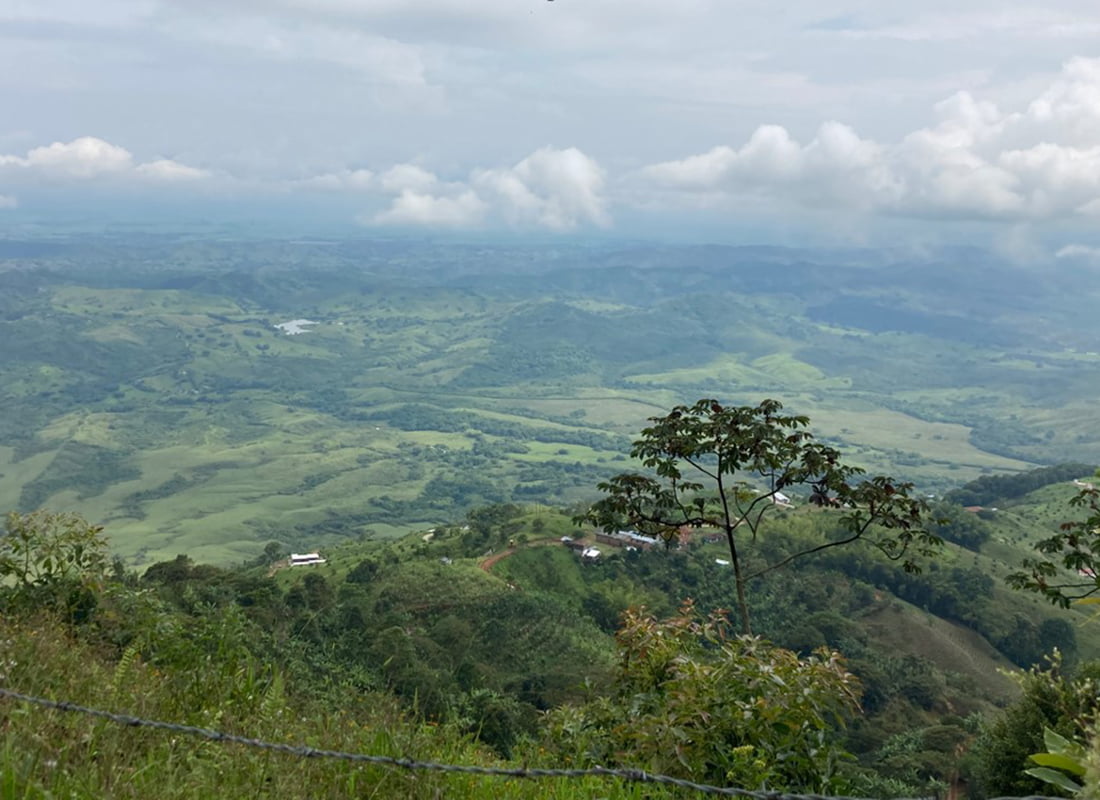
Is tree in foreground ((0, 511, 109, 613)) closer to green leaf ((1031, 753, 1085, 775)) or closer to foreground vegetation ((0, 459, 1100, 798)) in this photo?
foreground vegetation ((0, 459, 1100, 798))

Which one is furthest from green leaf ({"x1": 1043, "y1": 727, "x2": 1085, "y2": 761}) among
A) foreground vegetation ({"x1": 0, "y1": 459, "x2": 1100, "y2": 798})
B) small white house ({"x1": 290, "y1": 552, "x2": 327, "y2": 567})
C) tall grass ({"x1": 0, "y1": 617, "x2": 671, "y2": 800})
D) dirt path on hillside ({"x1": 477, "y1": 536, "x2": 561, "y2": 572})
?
small white house ({"x1": 290, "y1": 552, "x2": 327, "y2": 567})

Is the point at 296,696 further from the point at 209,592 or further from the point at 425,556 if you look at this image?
the point at 425,556

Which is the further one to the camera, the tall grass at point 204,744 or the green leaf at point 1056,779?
the tall grass at point 204,744

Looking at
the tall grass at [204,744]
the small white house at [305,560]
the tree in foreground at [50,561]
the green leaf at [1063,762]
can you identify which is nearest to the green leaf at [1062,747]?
the green leaf at [1063,762]

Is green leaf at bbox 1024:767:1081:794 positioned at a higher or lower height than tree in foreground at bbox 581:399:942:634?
higher

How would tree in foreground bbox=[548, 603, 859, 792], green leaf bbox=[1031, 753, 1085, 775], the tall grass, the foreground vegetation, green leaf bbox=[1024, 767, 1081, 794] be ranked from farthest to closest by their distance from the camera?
tree in foreground bbox=[548, 603, 859, 792] < the foreground vegetation < the tall grass < green leaf bbox=[1024, 767, 1081, 794] < green leaf bbox=[1031, 753, 1085, 775]

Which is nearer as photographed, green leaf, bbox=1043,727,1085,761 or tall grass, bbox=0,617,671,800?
green leaf, bbox=1043,727,1085,761

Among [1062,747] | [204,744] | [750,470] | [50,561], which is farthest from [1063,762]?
[50,561]

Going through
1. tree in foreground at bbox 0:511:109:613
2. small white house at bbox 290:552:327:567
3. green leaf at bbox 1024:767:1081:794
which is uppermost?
green leaf at bbox 1024:767:1081:794

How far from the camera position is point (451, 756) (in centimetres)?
458

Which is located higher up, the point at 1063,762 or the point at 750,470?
the point at 1063,762

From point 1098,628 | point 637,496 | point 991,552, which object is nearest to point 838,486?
point 637,496

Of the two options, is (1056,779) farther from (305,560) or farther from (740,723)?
(305,560)

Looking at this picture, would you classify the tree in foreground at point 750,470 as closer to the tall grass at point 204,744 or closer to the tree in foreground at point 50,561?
the tall grass at point 204,744
